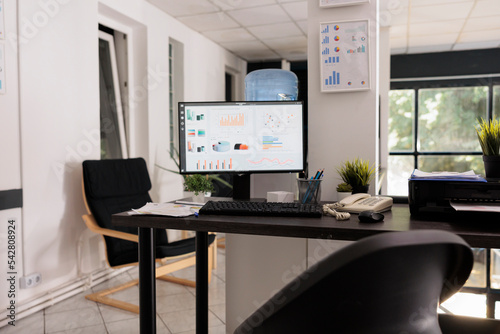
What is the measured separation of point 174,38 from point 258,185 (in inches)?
114

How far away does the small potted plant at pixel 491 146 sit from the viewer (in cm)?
167

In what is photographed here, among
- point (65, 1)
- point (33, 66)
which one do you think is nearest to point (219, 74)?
point (65, 1)

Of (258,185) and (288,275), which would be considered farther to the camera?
(258,185)

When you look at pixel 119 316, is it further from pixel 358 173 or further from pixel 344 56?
A: pixel 344 56

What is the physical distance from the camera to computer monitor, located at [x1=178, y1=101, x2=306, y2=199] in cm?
196

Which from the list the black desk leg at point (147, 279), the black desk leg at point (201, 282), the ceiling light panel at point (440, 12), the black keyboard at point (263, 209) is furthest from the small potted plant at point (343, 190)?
the ceiling light panel at point (440, 12)

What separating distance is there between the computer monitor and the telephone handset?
15.9 inches

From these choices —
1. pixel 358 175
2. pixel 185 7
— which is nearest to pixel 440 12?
pixel 185 7

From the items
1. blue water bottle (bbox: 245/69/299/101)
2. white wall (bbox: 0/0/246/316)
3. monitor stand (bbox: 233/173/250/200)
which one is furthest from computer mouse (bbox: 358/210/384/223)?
white wall (bbox: 0/0/246/316)

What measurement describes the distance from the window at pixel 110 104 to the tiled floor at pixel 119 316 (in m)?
1.31

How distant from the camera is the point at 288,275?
2094 millimetres

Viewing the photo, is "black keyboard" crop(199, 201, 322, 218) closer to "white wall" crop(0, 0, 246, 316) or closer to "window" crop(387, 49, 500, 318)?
→ "white wall" crop(0, 0, 246, 316)

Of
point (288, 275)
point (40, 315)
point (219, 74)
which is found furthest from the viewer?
point (219, 74)

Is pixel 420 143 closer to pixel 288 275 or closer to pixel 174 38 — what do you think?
pixel 174 38
